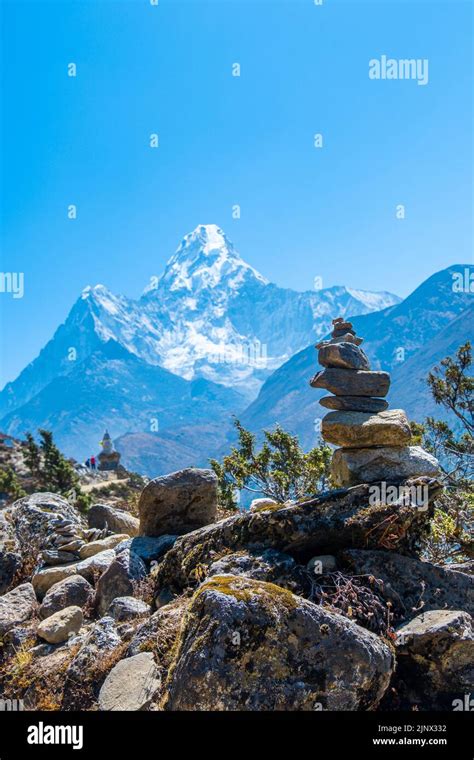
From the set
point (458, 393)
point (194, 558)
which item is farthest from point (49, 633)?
point (458, 393)

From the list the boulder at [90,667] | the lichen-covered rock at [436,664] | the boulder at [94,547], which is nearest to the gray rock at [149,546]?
the boulder at [94,547]

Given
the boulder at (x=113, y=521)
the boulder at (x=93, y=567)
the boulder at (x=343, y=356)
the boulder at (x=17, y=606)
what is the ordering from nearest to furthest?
the boulder at (x=17, y=606), the boulder at (x=93, y=567), the boulder at (x=343, y=356), the boulder at (x=113, y=521)

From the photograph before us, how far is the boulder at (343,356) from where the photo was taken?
15578 millimetres

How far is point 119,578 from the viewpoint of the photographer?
13.5 metres

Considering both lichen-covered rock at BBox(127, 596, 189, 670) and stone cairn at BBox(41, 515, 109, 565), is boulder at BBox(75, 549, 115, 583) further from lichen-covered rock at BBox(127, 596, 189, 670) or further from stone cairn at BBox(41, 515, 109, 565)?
lichen-covered rock at BBox(127, 596, 189, 670)

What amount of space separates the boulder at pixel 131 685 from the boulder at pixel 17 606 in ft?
15.6

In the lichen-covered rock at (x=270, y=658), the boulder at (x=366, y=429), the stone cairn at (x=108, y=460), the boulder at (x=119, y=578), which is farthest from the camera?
the stone cairn at (x=108, y=460)

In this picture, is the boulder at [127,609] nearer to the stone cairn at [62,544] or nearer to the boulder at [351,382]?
the stone cairn at [62,544]

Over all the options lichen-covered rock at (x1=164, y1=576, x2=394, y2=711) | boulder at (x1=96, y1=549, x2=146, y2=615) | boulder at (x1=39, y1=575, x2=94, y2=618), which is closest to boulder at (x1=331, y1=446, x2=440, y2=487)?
boulder at (x1=96, y1=549, x2=146, y2=615)

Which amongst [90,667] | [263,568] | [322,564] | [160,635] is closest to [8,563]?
[90,667]

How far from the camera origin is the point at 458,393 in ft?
102

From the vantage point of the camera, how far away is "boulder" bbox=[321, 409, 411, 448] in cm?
1423
